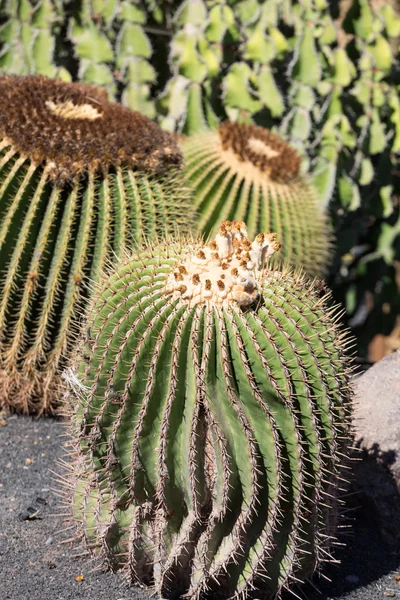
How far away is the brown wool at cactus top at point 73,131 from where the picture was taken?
361cm

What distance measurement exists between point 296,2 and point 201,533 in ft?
17.4

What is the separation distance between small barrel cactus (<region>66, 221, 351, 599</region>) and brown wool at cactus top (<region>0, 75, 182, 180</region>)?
1103 mm

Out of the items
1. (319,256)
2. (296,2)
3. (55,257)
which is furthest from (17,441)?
(296,2)

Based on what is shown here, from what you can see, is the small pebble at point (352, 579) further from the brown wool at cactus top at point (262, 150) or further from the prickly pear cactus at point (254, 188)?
the brown wool at cactus top at point (262, 150)

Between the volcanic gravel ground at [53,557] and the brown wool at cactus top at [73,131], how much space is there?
1.19 meters

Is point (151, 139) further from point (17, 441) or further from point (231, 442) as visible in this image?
point (231, 442)

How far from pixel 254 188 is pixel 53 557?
2.52m

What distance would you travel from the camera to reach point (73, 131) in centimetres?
367

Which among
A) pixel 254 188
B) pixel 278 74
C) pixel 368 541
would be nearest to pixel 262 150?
pixel 254 188

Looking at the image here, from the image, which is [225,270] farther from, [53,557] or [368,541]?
[368,541]

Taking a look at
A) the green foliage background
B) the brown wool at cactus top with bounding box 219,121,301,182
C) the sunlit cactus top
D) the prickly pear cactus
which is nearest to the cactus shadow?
the sunlit cactus top

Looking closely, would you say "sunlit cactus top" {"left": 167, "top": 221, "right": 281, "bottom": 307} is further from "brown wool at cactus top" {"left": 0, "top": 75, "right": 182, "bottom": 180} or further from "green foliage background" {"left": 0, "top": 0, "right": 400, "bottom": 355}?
"green foliage background" {"left": 0, "top": 0, "right": 400, "bottom": 355}

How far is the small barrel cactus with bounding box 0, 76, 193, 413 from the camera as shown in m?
3.59

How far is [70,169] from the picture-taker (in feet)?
11.8
